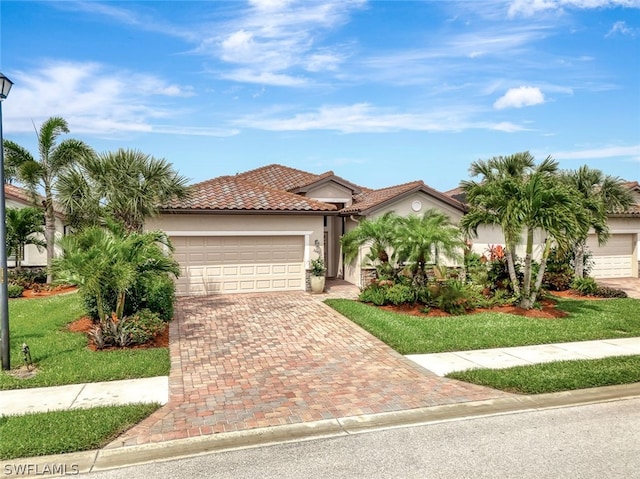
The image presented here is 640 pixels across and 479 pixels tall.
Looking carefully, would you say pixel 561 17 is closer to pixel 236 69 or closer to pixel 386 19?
pixel 386 19

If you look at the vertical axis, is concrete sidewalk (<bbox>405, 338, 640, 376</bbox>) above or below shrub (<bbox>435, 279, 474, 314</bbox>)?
below

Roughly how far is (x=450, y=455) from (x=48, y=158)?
60.1 feet

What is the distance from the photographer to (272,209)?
17.3 m

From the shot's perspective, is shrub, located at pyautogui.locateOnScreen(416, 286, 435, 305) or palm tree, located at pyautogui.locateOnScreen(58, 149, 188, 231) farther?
shrub, located at pyautogui.locateOnScreen(416, 286, 435, 305)

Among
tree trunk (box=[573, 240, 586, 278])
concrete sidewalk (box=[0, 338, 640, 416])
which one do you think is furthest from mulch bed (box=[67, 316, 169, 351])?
tree trunk (box=[573, 240, 586, 278])

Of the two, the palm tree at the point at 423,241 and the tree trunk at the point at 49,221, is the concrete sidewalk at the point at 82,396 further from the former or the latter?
the tree trunk at the point at 49,221

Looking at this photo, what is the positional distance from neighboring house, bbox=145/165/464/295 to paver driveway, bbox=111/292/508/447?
14.0 feet

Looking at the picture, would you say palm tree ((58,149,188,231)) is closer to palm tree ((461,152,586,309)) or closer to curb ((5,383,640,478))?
curb ((5,383,640,478))

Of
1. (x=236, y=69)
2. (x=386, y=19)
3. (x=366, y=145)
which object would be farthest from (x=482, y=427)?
(x=366, y=145)

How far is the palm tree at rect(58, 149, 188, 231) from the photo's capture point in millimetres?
13719

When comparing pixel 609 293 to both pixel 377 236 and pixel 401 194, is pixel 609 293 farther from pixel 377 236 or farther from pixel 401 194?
pixel 377 236

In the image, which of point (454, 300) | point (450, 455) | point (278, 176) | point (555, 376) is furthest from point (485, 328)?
point (278, 176)

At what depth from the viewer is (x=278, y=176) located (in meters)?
25.1

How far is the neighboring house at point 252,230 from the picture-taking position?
16844mm
